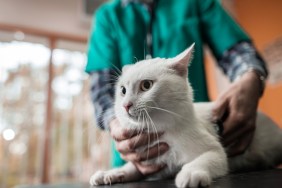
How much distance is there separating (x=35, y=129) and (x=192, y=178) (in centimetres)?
201

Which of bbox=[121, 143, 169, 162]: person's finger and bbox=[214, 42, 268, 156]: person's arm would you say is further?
bbox=[214, 42, 268, 156]: person's arm

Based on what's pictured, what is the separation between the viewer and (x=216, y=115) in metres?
0.83

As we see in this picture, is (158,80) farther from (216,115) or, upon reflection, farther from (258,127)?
(258,127)

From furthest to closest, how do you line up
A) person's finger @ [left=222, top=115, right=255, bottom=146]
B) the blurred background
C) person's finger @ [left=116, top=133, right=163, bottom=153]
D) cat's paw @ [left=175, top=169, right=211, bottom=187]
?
the blurred background → person's finger @ [left=222, top=115, right=255, bottom=146] → person's finger @ [left=116, top=133, right=163, bottom=153] → cat's paw @ [left=175, top=169, right=211, bottom=187]

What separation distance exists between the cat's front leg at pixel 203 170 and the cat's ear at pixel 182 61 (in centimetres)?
20

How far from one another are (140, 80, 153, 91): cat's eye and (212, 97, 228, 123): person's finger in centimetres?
28

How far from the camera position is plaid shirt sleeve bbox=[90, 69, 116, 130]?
0.80 m

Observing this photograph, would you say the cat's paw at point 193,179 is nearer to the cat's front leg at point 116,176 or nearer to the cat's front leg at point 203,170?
the cat's front leg at point 203,170

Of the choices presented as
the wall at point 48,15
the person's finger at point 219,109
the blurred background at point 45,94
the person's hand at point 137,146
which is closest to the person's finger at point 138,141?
the person's hand at point 137,146

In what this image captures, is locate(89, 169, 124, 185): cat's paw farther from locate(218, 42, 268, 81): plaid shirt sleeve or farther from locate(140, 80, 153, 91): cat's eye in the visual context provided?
locate(218, 42, 268, 81): plaid shirt sleeve

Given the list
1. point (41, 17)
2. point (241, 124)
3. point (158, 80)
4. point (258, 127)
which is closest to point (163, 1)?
point (158, 80)

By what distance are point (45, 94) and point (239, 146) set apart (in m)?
1.81

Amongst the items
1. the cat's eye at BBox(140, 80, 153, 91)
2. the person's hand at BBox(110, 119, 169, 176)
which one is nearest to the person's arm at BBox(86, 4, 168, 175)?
the person's hand at BBox(110, 119, 169, 176)

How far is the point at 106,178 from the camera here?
2.34 feet
